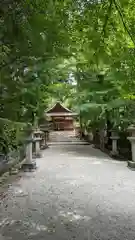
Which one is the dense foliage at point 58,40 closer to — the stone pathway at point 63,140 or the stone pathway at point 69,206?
the stone pathway at point 69,206

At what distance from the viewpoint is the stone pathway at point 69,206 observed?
9.59ft

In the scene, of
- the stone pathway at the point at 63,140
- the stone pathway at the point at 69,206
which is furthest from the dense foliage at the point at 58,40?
the stone pathway at the point at 63,140

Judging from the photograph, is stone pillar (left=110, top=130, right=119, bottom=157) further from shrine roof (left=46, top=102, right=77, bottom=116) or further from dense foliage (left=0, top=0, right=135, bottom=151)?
shrine roof (left=46, top=102, right=77, bottom=116)

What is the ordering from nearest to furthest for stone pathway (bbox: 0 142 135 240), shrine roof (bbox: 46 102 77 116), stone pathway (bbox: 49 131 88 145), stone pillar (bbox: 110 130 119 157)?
1. stone pathway (bbox: 0 142 135 240)
2. stone pillar (bbox: 110 130 119 157)
3. stone pathway (bbox: 49 131 88 145)
4. shrine roof (bbox: 46 102 77 116)

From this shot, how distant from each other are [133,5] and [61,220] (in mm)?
2269

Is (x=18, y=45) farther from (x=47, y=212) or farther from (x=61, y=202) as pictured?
(x=61, y=202)

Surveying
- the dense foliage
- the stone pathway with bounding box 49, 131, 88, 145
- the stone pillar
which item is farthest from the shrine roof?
the dense foliage

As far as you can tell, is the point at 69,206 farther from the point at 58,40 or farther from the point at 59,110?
the point at 59,110

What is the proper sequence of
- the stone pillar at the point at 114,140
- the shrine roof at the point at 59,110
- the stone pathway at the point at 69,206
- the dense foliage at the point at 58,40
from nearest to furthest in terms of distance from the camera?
the dense foliage at the point at 58,40 → the stone pathway at the point at 69,206 → the stone pillar at the point at 114,140 → the shrine roof at the point at 59,110

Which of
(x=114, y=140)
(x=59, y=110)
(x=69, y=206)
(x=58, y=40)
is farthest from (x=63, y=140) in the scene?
(x=58, y=40)

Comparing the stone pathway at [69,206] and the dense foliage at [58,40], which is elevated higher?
the dense foliage at [58,40]

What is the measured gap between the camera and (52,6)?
222 centimetres

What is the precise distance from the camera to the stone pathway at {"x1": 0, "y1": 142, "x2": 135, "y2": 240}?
2.92m

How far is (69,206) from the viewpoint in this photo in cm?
378
